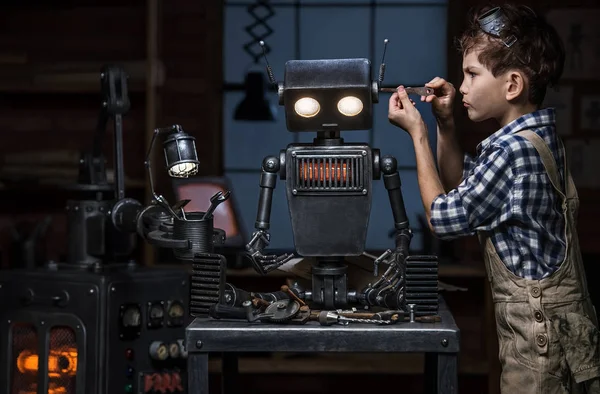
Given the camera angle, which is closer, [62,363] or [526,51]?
[526,51]

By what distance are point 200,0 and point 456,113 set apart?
1299 millimetres

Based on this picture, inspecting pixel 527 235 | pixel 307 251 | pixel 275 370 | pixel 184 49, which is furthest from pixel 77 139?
pixel 527 235

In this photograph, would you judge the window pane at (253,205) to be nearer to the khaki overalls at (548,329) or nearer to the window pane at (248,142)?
the window pane at (248,142)

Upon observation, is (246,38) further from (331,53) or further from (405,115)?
(405,115)

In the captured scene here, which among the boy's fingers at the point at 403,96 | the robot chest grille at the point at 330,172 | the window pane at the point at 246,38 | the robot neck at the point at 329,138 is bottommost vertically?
the robot chest grille at the point at 330,172

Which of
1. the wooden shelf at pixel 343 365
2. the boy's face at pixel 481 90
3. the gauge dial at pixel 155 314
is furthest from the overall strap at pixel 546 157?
the wooden shelf at pixel 343 365

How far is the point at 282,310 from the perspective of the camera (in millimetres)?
2207

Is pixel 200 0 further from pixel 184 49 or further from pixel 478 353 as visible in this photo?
pixel 478 353

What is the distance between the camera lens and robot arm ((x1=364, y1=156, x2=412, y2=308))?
2285 millimetres

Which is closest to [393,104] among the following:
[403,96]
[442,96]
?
[403,96]

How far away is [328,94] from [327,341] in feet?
1.89

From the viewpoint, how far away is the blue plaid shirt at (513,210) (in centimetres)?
217

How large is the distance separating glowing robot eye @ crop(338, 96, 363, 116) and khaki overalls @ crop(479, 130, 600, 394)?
382 millimetres

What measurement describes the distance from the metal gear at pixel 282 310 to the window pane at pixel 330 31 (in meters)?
2.79
